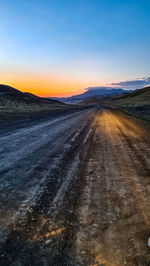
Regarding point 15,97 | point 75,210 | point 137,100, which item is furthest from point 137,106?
point 15,97

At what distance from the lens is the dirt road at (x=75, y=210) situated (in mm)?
1817

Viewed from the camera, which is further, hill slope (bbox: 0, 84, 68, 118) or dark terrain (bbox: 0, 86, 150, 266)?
hill slope (bbox: 0, 84, 68, 118)

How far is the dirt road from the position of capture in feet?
5.96

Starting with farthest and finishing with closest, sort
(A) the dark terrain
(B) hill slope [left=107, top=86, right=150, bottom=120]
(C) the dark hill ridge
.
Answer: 1. (C) the dark hill ridge
2. (B) hill slope [left=107, top=86, right=150, bottom=120]
3. (A) the dark terrain

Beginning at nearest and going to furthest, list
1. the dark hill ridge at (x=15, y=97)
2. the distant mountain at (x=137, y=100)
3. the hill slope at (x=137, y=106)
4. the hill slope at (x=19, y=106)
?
the hill slope at (x=137, y=106), the hill slope at (x=19, y=106), the distant mountain at (x=137, y=100), the dark hill ridge at (x=15, y=97)

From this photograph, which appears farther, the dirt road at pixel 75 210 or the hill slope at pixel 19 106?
the hill slope at pixel 19 106

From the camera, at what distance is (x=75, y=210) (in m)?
2.56

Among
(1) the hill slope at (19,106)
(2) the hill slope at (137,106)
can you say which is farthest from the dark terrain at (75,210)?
(1) the hill slope at (19,106)

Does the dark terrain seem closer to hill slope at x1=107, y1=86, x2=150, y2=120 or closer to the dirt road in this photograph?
the dirt road

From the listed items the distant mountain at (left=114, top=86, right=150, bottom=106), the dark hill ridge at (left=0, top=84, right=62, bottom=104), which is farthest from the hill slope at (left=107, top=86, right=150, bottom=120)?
the dark hill ridge at (left=0, top=84, right=62, bottom=104)

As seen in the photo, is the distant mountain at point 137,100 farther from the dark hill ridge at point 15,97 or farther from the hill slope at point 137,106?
the dark hill ridge at point 15,97

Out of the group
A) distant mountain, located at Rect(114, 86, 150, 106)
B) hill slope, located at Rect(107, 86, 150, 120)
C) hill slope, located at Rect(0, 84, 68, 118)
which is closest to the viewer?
hill slope, located at Rect(107, 86, 150, 120)

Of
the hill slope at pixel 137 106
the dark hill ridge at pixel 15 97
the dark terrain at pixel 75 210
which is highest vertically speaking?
the dark hill ridge at pixel 15 97

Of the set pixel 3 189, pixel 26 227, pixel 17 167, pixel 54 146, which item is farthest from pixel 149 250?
pixel 54 146
